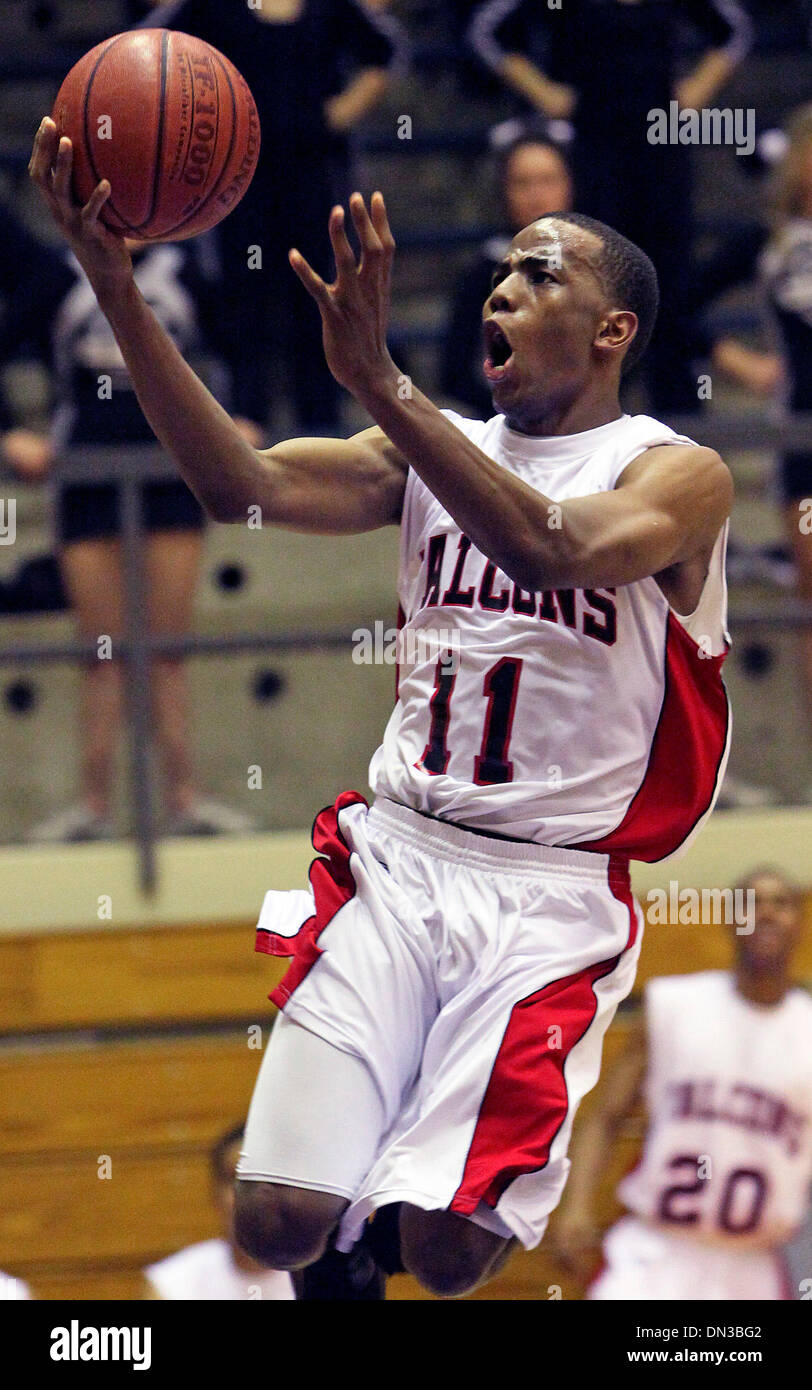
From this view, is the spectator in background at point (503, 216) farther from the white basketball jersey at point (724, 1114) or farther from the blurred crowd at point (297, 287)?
the white basketball jersey at point (724, 1114)

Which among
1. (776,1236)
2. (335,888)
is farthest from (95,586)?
(776,1236)

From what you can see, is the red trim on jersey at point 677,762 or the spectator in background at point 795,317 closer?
the red trim on jersey at point 677,762

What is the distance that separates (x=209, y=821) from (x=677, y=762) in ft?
8.05

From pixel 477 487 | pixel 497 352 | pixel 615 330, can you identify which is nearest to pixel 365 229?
pixel 477 487

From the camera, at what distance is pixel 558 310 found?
10.4ft

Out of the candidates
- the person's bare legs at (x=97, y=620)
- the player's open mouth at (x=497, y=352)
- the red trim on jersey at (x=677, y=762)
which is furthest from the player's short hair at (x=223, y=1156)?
the player's open mouth at (x=497, y=352)

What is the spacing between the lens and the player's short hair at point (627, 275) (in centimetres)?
323

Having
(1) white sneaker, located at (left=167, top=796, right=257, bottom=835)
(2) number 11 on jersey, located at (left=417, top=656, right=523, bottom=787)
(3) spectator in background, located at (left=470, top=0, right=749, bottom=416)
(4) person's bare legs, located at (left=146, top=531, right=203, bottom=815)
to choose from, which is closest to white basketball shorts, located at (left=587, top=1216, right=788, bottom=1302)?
(1) white sneaker, located at (left=167, top=796, right=257, bottom=835)

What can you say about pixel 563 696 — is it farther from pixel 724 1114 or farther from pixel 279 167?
pixel 279 167

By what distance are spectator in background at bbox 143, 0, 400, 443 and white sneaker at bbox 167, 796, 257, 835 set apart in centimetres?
109

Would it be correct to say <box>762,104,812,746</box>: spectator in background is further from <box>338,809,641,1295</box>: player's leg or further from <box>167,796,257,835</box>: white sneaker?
<box>338,809,641,1295</box>: player's leg
